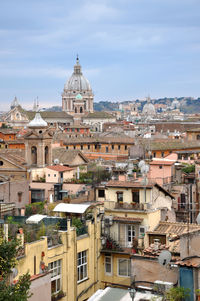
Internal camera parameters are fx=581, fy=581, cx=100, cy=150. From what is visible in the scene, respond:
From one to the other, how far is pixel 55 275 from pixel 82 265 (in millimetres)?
1478

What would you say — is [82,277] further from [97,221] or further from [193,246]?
[193,246]

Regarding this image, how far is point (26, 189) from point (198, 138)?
34.6 m

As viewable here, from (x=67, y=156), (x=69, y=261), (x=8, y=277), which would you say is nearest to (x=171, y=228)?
(x=69, y=261)

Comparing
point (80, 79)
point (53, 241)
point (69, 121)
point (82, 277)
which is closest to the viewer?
point (53, 241)

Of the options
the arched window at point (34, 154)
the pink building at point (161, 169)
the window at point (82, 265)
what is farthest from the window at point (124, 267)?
the arched window at point (34, 154)

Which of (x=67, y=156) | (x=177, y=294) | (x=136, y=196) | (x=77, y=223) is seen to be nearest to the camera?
(x=177, y=294)

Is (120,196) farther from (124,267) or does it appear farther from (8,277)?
(8,277)

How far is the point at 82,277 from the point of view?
671 inches

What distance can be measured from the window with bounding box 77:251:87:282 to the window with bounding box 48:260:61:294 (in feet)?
3.63

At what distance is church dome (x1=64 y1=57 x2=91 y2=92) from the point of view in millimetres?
175750

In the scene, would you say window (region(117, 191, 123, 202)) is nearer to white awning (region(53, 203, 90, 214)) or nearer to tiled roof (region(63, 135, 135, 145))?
white awning (region(53, 203, 90, 214))

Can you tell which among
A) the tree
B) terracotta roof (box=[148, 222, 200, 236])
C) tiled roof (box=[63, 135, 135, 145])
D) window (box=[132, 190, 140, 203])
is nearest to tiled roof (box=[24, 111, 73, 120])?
tiled roof (box=[63, 135, 135, 145])

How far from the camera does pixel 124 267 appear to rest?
17656mm

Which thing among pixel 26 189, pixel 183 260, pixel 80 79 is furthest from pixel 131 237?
pixel 80 79
